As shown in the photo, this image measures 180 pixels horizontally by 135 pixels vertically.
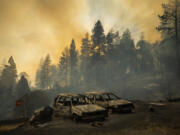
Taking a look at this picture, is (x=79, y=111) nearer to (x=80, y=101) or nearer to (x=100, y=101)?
(x=80, y=101)

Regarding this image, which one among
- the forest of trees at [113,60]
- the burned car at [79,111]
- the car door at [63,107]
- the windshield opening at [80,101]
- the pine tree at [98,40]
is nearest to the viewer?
the burned car at [79,111]

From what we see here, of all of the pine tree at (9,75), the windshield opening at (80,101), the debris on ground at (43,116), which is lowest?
the debris on ground at (43,116)

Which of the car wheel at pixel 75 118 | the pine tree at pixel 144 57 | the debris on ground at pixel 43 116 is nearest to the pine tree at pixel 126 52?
the pine tree at pixel 144 57

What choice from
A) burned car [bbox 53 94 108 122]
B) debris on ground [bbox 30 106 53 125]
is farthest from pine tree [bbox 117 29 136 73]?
debris on ground [bbox 30 106 53 125]

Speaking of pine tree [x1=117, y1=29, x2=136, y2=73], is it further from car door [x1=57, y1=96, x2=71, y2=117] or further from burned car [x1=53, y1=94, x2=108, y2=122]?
burned car [x1=53, y1=94, x2=108, y2=122]

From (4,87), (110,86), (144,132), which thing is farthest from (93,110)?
(4,87)

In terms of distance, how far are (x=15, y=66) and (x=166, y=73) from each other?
5101 centimetres

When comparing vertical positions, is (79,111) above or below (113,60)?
below

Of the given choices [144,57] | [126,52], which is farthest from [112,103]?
[144,57]

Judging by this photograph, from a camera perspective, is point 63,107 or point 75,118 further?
point 63,107

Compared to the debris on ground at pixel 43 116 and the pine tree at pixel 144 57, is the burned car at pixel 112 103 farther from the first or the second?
the pine tree at pixel 144 57

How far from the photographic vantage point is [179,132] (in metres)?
5.71

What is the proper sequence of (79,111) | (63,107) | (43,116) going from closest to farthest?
(79,111), (63,107), (43,116)

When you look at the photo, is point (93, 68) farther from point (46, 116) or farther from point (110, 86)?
point (46, 116)
